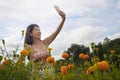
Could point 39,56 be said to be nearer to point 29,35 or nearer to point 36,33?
point 36,33

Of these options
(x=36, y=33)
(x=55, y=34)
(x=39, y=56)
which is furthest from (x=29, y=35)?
(x=39, y=56)

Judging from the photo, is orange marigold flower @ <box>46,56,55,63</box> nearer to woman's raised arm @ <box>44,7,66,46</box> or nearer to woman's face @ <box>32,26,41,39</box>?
woman's face @ <box>32,26,41,39</box>

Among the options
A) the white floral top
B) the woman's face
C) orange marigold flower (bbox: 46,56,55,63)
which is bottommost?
orange marigold flower (bbox: 46,56,55,63)

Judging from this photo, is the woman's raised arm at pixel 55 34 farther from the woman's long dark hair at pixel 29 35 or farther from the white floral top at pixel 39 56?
the white floral top at pixel 39 56

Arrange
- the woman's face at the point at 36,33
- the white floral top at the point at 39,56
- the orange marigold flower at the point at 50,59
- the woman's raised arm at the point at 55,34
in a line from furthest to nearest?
the woman's raised arm at the point at 55,34 → the woman's face at the point at 36,33 → the white floral top at the point at 39,56 → the orange marigold flower at the point at 50,59

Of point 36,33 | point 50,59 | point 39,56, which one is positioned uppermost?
point 36,33

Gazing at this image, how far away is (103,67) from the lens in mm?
2939

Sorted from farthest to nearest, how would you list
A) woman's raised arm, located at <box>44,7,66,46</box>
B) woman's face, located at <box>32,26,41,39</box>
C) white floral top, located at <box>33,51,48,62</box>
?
woman's raised arm, located at <box>44,7,66,46</box> < woman's face, located at <box>32,26,41,39</box> < white floral top, located at <box>33,51,48,62</box>

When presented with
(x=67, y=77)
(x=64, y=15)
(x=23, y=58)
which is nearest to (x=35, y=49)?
(x=64, y=15)

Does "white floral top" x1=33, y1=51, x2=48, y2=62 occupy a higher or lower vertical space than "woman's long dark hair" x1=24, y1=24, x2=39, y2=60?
lower

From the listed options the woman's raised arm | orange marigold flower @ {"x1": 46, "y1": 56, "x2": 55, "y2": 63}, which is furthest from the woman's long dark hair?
orange marigold flower @ {"x1": 46, "y1": 56, "x2": 55, "y2": 63}

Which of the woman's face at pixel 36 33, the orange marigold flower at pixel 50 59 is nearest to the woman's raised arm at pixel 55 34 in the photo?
the woman's face at pixel 36 33

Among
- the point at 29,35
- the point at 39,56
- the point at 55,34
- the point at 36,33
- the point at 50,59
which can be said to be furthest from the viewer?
the point at 55,34

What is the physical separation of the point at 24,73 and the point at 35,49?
2672 millimetres
